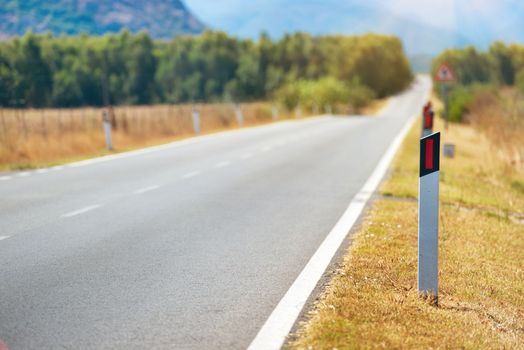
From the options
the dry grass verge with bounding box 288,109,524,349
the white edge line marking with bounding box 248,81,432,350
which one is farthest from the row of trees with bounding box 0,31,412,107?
the dry grass verge with bounding box 288,109,524,349

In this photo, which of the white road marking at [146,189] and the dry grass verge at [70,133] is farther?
the dry grass verge at [70,133]

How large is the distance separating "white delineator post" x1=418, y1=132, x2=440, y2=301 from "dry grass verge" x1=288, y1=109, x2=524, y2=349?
16cm

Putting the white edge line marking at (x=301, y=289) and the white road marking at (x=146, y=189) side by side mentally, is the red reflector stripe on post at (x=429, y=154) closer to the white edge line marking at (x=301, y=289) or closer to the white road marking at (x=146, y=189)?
the white edge line marking at (x=301, y=289)

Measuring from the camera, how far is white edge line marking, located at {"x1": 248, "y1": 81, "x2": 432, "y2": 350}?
3.67 m

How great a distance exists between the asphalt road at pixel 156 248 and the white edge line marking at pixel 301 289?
0.08 metres

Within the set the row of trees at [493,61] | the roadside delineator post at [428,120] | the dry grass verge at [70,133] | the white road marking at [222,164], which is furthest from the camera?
the row of trees at [493,61]

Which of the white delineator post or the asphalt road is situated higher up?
the white delineator post

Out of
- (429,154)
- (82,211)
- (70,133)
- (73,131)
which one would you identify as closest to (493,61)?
(73,131)

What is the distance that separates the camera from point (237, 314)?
412 cm

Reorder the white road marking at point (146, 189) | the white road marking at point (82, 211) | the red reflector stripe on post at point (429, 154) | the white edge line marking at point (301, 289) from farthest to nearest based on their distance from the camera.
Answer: the white road marking at point (146, 189) < the white road marking at point (82, 211) < the red reflector stripe on post at point (429, 154) < the white edge line marking at point (301, 289)

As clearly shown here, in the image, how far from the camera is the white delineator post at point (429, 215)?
4406mm

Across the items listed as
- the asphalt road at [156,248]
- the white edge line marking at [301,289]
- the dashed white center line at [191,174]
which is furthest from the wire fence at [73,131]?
the white edge line marking at [301,289]

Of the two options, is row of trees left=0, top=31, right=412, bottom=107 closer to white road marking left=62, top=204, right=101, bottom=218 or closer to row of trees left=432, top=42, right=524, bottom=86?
row of trees left=432, top=42, right=524, bottom=86

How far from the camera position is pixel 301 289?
15.3ft
